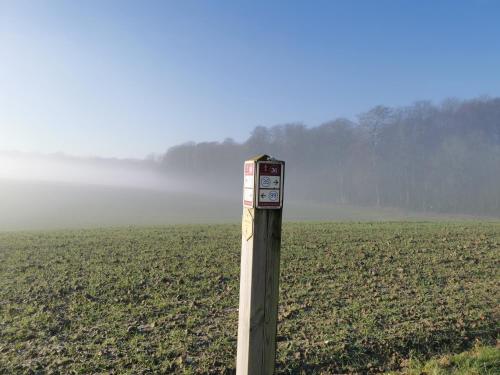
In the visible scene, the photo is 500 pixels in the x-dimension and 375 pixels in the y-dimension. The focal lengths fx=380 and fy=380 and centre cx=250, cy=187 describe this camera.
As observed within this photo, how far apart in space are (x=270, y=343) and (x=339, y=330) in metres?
2.49

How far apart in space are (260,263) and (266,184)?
0.56m

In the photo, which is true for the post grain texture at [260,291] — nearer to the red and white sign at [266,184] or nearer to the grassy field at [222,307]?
the red and white sign at [266,184]

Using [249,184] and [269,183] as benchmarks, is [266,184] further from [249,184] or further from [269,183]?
[249,184]

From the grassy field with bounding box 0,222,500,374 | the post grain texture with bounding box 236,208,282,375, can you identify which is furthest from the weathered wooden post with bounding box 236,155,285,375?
the grassy field with bounding box 0,222,500,374

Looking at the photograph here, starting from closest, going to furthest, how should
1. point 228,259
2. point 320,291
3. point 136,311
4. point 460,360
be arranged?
1. point 460,360
2. point 136,311
3. point 320,291
4. point 228,259

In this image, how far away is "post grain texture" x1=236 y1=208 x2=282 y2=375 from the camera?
269 centimetres

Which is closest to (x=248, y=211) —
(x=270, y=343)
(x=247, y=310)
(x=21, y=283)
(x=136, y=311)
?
(x=247, y=310)

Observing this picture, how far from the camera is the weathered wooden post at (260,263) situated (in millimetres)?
2650

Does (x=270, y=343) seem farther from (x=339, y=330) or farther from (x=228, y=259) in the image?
(x=228, y=259)

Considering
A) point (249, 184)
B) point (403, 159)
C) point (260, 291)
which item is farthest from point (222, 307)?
point (403, 159)

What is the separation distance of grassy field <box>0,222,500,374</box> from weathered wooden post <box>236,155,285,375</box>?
149 centimetres

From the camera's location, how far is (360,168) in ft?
262

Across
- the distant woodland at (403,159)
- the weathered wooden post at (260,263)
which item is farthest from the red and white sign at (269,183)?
the distant woodland at (403,159)

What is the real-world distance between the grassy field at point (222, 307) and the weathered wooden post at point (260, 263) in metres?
1.49
